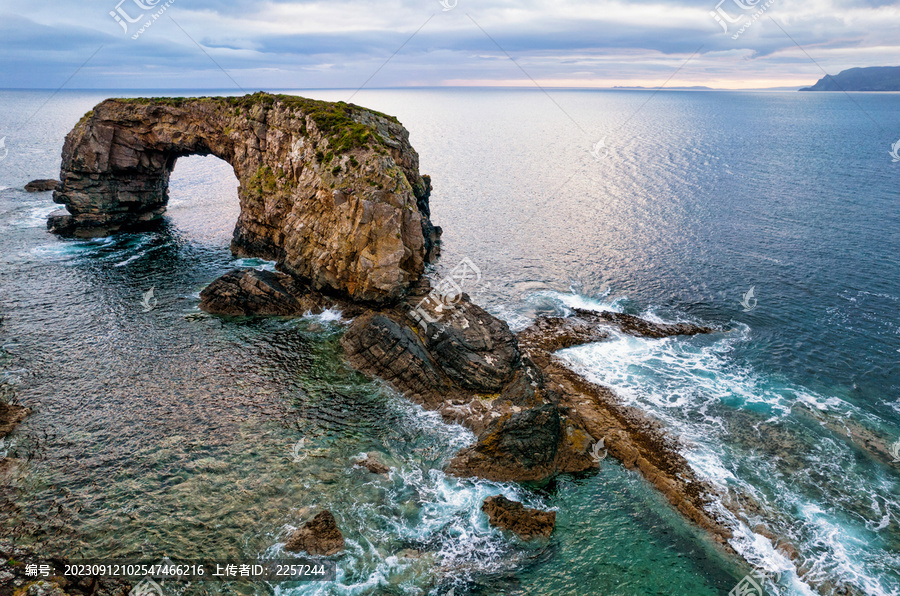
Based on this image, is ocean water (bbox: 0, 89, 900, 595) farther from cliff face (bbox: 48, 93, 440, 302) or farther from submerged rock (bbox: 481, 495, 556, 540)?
cliff face (bbox: 48, 93, 440, 302)

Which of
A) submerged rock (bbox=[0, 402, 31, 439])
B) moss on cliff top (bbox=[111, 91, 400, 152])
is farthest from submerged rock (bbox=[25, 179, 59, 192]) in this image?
submerged rock (bbox=[0, 402, 31, 439])

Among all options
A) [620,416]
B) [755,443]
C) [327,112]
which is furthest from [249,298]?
[755,443]

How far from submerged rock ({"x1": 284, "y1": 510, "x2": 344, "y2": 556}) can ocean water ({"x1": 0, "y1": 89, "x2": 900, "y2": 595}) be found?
26.8 inches

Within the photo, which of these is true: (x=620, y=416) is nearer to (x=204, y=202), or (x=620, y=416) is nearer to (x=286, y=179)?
(x=286, y=179)

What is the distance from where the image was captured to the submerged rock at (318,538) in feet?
85.8

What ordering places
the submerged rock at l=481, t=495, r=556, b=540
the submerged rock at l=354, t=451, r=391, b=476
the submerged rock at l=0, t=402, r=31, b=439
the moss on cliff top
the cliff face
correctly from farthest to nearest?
the moss on cliff top → the cliff face → the submerged rock at l=0, t=402, r=31, b=439 → the submerged rock at l=354, t=451, r=391, b=476 → the submerged rock at l=481, t=495, r=556, b=540

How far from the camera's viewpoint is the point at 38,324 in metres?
44.8

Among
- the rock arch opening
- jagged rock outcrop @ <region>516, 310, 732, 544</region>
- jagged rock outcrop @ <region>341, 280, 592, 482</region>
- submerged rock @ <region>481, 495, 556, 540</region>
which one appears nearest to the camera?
submerged rock @ <region>481, 495, 556, 540</region>

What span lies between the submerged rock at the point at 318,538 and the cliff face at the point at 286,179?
23.5 meters

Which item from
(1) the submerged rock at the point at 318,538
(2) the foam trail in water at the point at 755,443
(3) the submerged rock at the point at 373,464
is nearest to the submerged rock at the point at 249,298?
(3) the submerged rock at the point at 373,464

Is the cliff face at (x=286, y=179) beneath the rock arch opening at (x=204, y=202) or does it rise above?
above

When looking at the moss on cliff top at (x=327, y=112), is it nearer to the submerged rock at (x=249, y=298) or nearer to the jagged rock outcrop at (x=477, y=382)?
the submerged rock at (x=249, y=298)

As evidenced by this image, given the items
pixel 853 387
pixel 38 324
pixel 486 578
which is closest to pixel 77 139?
pixel 38 324

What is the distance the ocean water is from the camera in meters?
26.3
